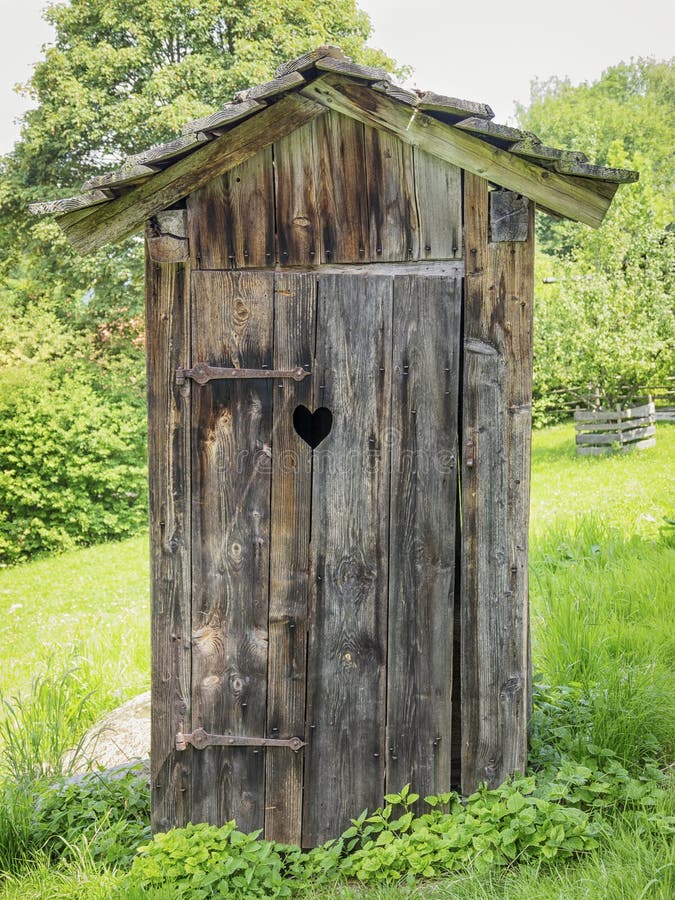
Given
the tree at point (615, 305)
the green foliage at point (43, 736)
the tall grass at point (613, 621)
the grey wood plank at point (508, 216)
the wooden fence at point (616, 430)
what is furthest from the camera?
the wooden fence at point (616, 430)

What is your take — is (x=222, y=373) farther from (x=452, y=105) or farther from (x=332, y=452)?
(x=452, y=105)

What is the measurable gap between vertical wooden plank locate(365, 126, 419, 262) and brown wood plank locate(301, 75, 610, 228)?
7 centimetres

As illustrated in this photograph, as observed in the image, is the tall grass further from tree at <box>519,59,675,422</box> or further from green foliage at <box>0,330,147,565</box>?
green foliage at <box>0,330,147,565</box>

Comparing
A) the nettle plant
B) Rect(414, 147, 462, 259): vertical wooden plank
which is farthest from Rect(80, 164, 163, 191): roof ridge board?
the nettle plant

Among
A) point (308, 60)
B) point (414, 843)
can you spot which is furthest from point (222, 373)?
point (414, 843)

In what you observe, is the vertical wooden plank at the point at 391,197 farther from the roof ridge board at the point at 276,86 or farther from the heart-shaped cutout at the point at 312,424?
the heart-shaped cutout at the point at 312,424

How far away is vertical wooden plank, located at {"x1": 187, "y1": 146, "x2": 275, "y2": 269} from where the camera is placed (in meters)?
3.37

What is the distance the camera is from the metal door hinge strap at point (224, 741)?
11.5 ft

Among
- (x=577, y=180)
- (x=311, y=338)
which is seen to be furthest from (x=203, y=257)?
(x=577, y=180)

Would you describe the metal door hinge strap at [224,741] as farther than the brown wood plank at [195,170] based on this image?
Yes

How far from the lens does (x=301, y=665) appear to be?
350cm

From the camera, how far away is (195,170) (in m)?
3.32

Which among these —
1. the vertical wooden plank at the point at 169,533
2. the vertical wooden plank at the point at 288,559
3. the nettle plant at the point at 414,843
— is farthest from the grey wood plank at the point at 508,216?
the nettle plant at the point at 414,843

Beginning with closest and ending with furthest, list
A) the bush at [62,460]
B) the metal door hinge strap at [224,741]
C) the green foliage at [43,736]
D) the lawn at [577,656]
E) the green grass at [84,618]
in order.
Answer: the lawn at [577,656] → the metal door hinge strap at [224,741] → the green foliage at [43,736] → the green grass at [84,618] → the bush at [62,460]
